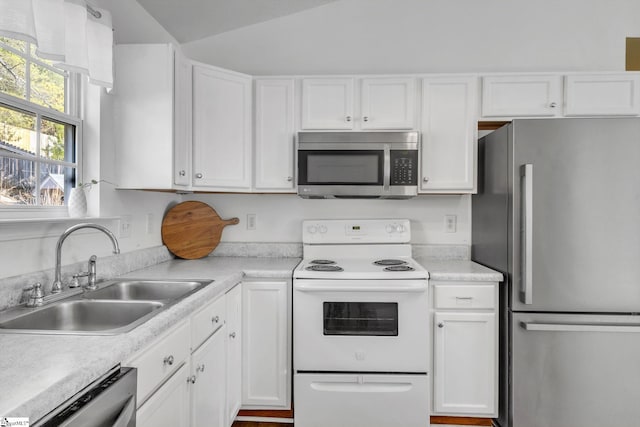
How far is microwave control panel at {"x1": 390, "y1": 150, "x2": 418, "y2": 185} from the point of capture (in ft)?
7.44

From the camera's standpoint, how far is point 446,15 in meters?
2.65

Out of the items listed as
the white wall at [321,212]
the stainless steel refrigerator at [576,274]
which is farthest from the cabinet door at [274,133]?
the stainless steel refrigerator at [576,274]

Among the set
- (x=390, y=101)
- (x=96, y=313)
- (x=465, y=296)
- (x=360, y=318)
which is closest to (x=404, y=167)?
(x=390, y=101)

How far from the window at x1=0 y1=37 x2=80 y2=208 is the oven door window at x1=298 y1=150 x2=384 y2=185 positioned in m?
1.22

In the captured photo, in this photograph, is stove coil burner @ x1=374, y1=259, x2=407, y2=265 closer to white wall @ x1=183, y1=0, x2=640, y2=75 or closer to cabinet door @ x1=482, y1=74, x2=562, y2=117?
cabinet door @ x1=482, y1=74, x2=562, y2=117

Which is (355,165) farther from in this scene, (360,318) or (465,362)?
(465,362)

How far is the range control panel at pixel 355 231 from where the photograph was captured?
2568mm

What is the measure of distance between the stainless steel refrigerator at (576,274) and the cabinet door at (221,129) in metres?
1.60

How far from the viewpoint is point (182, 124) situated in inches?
82.4

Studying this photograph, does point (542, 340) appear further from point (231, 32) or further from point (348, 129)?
point (231, 32)

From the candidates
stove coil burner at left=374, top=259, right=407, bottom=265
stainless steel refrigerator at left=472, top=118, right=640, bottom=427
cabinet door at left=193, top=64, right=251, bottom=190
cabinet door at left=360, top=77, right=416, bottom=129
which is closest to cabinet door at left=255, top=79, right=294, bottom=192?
cabinet door at left=193, top=64, right=251, bottom=190

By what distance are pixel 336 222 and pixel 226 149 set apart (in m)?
0.90

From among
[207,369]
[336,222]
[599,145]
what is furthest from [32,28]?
[599,145]

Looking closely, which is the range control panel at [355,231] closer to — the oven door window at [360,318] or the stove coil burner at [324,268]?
the stove coil burner at [324,268]
